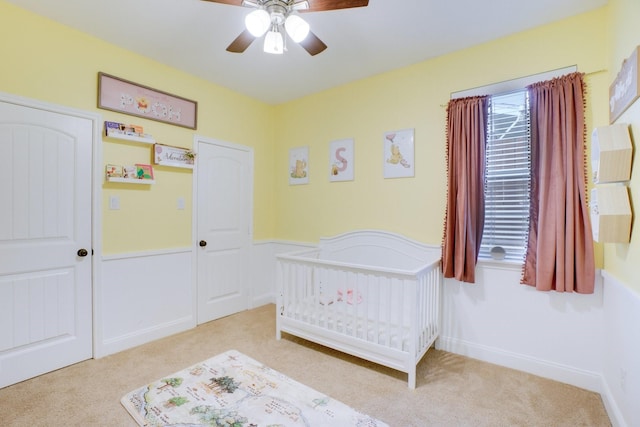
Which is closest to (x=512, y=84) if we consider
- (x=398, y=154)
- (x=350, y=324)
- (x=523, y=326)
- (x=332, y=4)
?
(x=398, y=154)

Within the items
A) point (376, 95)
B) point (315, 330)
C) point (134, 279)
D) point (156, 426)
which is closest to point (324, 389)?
point (315, 330)

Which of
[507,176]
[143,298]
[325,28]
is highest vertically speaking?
[325,28]

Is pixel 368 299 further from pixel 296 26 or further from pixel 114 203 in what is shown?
pixel 114 203

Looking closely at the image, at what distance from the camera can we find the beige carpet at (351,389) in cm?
168

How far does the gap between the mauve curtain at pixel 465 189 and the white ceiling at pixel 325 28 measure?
1.76 feet

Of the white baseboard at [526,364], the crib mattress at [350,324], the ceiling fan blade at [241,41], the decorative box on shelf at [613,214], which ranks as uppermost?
the ceiling fan blade at [241,41]

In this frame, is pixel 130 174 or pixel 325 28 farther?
pixel 130 174

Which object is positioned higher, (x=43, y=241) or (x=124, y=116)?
(x=124, y=116)

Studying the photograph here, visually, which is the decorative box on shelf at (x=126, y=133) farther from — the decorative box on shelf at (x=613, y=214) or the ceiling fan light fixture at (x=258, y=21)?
the decorative box on shelf at (x=613, y=214)

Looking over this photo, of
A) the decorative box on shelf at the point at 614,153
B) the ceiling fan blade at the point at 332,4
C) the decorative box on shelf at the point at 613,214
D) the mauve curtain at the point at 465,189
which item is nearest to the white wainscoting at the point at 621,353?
the decorative box on shelf at the point at 613,214

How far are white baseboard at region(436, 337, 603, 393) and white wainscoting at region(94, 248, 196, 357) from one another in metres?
2.41

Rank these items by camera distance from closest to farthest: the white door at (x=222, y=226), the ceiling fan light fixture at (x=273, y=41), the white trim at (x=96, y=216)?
the ceiling fan light fixture at (x=273, y=41), the white trim at (x=96, y=216), the white door at (x=222, y=226)

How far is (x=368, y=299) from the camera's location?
2311 mm

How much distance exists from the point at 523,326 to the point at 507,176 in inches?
44.2
